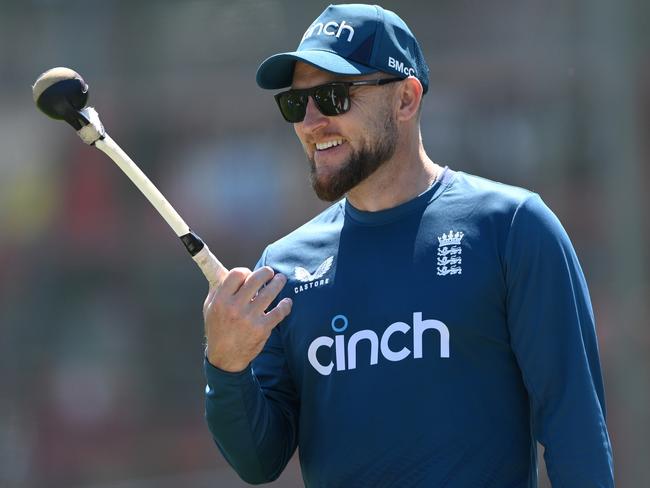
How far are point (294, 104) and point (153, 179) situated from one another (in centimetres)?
345

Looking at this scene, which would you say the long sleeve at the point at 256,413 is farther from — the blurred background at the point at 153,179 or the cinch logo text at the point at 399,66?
the blurred background at the point at 153,179

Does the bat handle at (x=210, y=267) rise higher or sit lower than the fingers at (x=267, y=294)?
higher

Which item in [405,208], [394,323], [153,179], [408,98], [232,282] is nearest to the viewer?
[232,282]

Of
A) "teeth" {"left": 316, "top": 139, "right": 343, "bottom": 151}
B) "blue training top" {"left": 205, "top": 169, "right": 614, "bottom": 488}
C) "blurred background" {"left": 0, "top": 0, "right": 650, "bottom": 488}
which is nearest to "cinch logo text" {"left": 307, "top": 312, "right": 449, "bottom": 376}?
"blue training top" {"left": 205, "top": 169, "right": 614, "bottom": 488}

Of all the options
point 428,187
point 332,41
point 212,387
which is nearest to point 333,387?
point 212,387

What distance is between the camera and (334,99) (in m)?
2.58

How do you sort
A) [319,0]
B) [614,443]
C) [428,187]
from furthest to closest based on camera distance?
[319,0]
[614,443]
[428,187]

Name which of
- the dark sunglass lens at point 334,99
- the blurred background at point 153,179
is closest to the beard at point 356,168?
the dark sunglass lens at point 334,99

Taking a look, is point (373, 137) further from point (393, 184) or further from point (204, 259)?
point (204, 259)

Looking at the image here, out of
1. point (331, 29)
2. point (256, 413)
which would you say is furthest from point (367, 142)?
point (256, 413)

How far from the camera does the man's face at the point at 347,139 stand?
2582 millimetres

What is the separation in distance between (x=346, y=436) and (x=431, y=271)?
406 millimetres

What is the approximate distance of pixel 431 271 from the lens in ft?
8.00

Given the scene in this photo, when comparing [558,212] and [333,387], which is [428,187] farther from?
[558,212]
